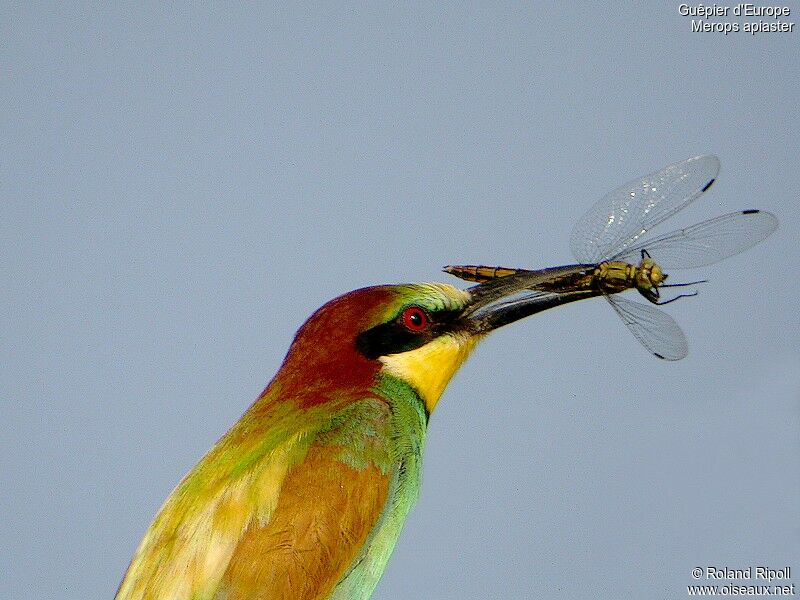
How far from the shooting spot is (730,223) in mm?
3410

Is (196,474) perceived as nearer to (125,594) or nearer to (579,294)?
(125,594)

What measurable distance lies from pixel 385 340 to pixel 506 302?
0.40 m

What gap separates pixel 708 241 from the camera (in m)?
3.43

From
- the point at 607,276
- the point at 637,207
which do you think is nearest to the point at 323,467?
the point at 607,276

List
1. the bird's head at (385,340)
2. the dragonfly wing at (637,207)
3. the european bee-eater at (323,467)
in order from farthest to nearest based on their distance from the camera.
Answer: the dragonfly wing at (637,207), the bird's head at (385,340), the european bee-eater at (323,467)

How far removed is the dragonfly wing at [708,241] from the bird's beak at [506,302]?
1.31 feet

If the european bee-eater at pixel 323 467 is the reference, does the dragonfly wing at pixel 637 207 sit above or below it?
above

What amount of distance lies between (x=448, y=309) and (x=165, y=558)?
0.92 meters

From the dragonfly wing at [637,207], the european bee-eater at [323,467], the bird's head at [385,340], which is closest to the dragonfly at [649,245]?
the dragonfly wing at [637,207]

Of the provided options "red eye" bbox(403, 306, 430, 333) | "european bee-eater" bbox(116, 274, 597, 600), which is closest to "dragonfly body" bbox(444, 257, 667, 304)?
"european bee-eater" bbox(116, 274, 597, 600)

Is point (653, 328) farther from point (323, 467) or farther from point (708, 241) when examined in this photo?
point (323, 467)

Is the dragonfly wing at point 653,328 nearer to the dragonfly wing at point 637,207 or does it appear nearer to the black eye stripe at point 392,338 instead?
the dragonfly wing at point 637,207

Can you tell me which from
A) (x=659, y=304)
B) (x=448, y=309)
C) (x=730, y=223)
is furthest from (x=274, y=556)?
(x=730, y=223)

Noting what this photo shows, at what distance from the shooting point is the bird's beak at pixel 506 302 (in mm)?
3035
